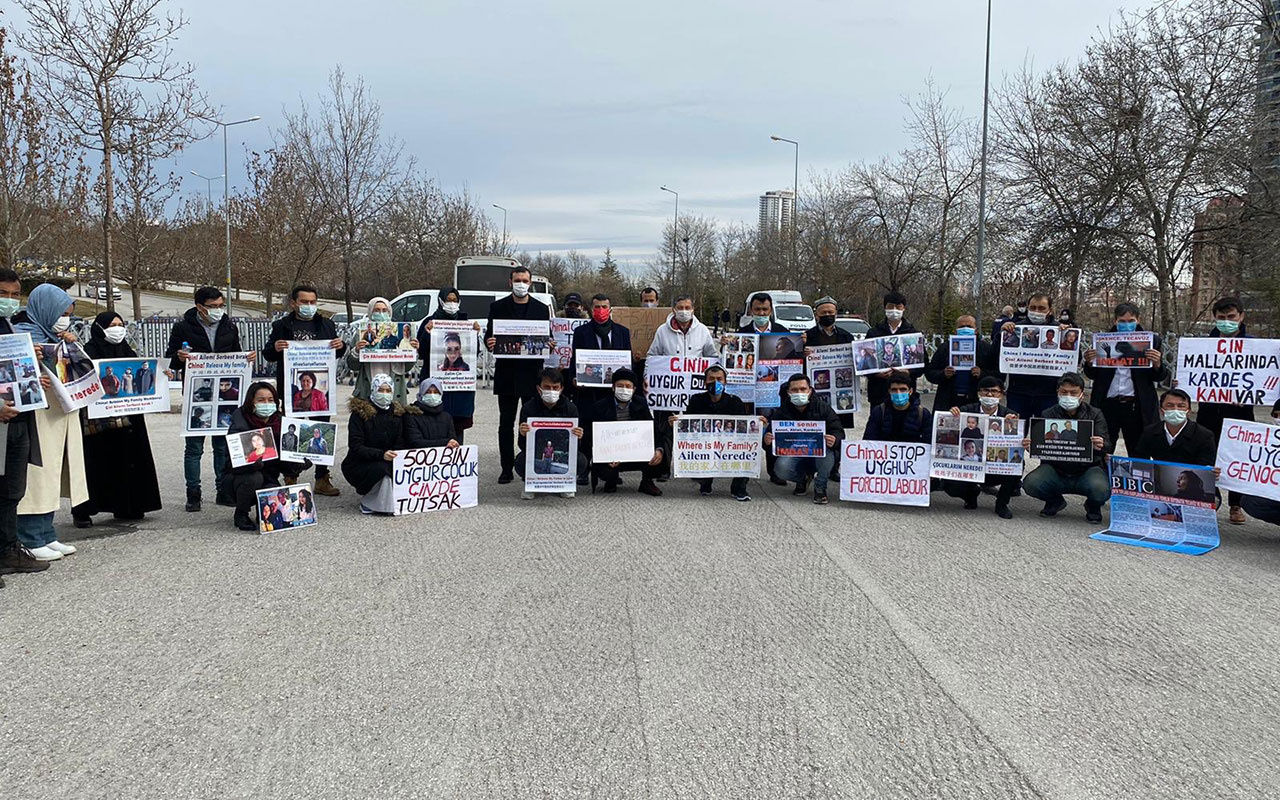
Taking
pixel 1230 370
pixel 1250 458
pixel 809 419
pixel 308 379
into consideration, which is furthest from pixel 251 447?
pixel 1230 370

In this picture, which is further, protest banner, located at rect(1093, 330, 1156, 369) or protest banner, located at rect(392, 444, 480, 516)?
protest banner, located at rect(1093, 330, 1156, 369)

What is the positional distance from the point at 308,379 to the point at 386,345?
0.88m

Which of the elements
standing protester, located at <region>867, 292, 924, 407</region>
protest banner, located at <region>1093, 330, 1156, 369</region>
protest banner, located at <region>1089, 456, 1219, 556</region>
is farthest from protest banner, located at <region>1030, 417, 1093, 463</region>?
standing protester, located at <region>867, 292, 924, 407</region>

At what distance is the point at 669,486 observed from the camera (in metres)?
10.5

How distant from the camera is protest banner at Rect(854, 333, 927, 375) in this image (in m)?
10.2

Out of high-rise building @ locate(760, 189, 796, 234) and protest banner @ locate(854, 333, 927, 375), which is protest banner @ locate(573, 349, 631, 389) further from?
high-rise building @ locate(760, 189, 796, 234)

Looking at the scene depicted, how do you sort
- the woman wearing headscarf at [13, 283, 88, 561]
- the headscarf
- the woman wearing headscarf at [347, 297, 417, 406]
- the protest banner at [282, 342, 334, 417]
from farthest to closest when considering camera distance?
the woman wearing headscarf at [347, 297, 417, 406]
the protest banner at [282, 342, 334, 417]
the headscarf
the woman wearing headscarf at [13, 283, 88, 561]

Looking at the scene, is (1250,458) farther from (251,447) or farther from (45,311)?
(45,311)

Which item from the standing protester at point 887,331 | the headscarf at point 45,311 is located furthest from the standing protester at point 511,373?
the headscarf at point 45,311

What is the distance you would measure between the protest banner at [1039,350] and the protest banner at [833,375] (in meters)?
1.65

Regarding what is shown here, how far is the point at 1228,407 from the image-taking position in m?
9.08

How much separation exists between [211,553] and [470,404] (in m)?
3.76

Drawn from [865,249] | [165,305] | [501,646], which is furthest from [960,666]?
[165,305]

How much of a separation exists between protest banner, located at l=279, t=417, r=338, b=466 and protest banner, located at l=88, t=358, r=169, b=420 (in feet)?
3.48
